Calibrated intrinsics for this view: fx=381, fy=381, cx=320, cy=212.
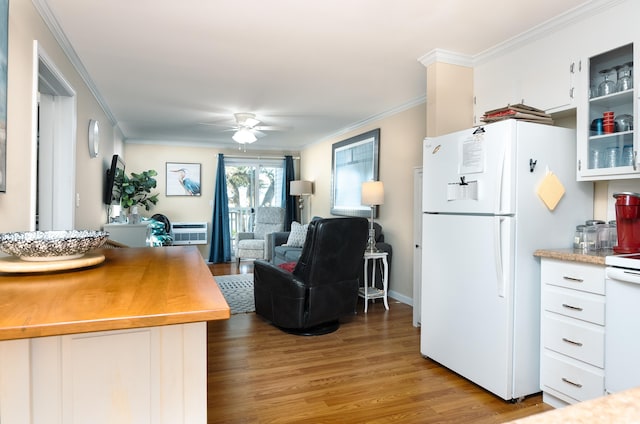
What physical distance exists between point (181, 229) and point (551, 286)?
20.9ft

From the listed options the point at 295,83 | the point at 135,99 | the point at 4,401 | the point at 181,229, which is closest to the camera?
the point at 4,401

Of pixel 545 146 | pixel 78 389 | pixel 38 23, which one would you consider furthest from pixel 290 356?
pixel 38 23

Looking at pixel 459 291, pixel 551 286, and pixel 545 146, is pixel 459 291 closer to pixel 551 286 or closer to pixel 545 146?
pixel 551 286

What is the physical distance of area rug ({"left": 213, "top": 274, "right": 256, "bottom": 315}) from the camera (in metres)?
4.21

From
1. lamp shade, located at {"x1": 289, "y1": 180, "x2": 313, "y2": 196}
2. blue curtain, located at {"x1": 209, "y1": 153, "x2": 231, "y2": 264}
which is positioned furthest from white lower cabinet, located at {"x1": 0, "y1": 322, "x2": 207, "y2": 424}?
blue curtain, located at {"x1": 209, "y1": 153, "x2": 231, "y2": 264}

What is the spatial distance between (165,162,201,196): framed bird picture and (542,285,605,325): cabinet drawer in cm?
643

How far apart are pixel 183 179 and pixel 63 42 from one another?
15.2 ft

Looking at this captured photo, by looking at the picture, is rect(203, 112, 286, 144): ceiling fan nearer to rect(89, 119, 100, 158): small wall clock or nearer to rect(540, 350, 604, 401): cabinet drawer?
A: rect(89, 119, 100, 158): small wall clock

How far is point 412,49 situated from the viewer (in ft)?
9.62

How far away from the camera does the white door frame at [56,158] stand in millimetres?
2986

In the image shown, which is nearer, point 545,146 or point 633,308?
point 633,308

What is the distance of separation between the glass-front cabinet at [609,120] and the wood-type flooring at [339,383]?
137 centimetres

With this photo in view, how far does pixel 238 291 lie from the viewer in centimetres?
500

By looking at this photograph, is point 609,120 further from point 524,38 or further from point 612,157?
point 524,38
